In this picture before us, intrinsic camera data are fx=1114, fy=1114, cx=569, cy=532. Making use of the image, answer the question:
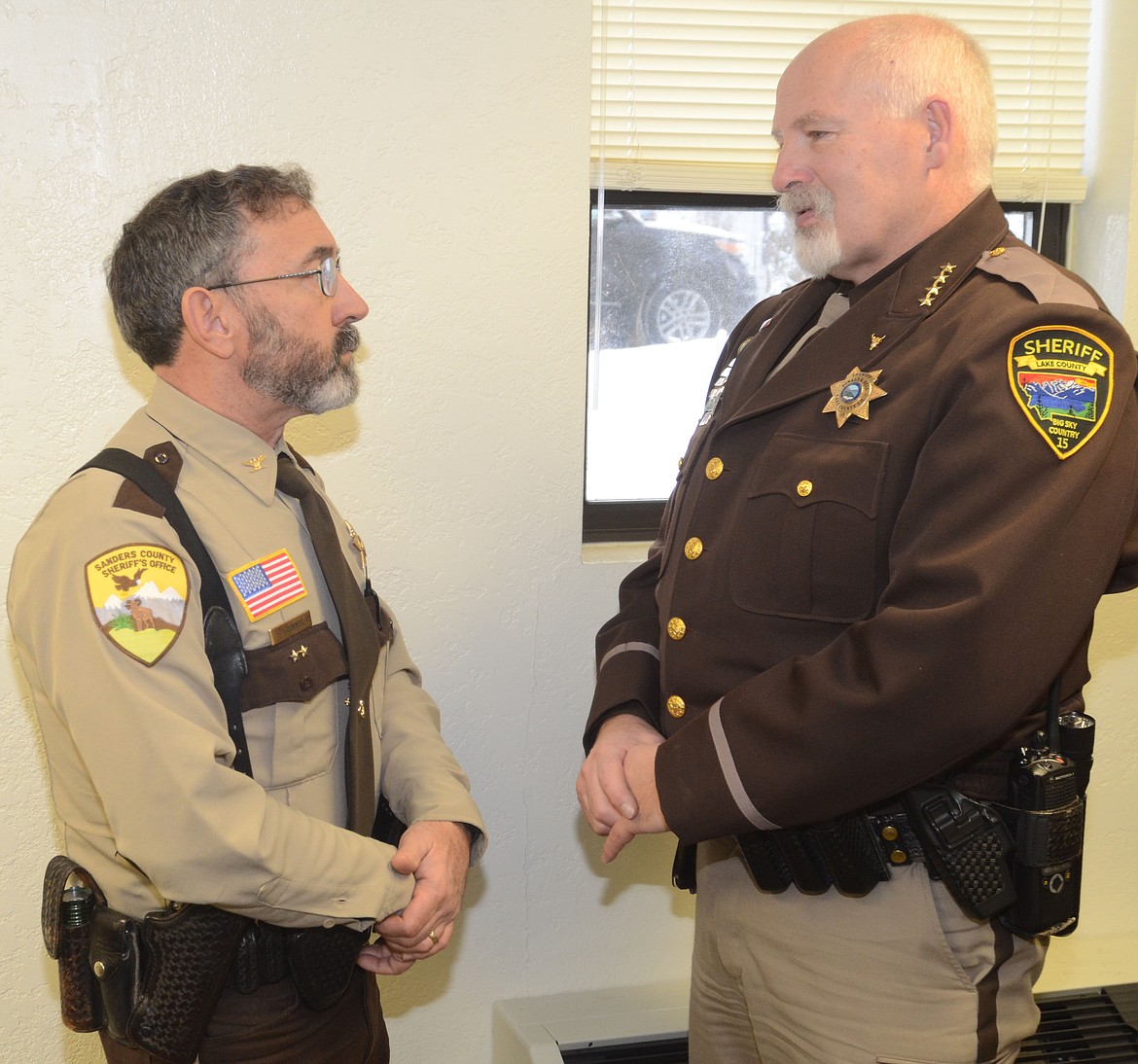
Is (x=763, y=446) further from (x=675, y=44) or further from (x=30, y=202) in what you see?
(x=30, y=202)

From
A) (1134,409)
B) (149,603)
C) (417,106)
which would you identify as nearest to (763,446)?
(1134,409)

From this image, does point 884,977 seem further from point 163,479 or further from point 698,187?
point 698,187

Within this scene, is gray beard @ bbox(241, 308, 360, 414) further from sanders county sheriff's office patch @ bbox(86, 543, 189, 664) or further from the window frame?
the window frame

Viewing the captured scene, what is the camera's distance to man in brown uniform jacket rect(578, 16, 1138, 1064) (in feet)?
4.08

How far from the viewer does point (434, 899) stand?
1.46 metres

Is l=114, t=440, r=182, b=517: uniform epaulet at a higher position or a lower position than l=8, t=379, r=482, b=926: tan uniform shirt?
higher

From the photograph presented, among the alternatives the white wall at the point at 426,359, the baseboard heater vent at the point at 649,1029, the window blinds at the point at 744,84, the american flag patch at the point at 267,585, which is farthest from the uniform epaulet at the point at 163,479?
the baseboard heater vent at the point at 649,1029

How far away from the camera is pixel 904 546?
1.31 m

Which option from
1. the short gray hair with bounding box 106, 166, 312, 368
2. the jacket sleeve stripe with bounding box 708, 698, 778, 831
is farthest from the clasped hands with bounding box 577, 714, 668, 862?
the short gray hair with bounding box 106, 166, 312, 368

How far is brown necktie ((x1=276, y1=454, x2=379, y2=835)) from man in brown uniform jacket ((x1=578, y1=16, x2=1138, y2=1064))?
12.0 inches

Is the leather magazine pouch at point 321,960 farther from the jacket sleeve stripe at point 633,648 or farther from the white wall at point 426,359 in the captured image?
the white wall at point 426,359

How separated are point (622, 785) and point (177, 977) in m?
0.59

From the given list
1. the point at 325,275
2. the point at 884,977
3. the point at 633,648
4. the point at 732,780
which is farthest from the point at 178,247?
the point at 884,977

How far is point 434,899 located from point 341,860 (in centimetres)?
17
